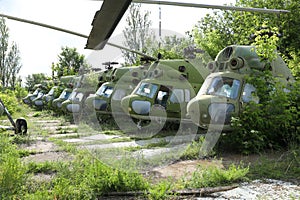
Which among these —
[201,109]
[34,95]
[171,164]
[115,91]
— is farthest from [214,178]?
[34,95]

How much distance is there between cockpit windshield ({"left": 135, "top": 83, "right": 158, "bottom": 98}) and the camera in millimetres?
9430

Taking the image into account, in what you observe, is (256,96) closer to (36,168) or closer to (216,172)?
(216,172)

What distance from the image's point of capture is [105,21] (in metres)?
0.99

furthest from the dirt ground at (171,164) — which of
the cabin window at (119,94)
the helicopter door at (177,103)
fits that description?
the cabin window at (119,94)

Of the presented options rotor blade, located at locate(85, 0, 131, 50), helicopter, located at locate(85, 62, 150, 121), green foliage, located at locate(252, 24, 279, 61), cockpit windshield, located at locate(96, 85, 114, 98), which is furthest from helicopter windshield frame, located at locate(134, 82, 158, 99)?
rotor blade, located at locate(85, 0, 131, 50)

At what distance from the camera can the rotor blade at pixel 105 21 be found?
91 centimetres

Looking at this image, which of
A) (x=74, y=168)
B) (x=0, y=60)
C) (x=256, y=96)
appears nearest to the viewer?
(x=74, y=168)

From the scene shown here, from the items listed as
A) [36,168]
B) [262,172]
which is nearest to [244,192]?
[262,172]

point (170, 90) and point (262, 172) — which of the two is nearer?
point (262, 172)

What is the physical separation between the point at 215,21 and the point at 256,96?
37.4 ft

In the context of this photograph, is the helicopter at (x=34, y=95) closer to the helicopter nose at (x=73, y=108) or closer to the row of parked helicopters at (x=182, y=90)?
the row of parked helicopters at (x=182, y=90)

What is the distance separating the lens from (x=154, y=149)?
6652 mm

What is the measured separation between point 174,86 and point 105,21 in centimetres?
854

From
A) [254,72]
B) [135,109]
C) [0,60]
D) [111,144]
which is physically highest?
[0,60]
